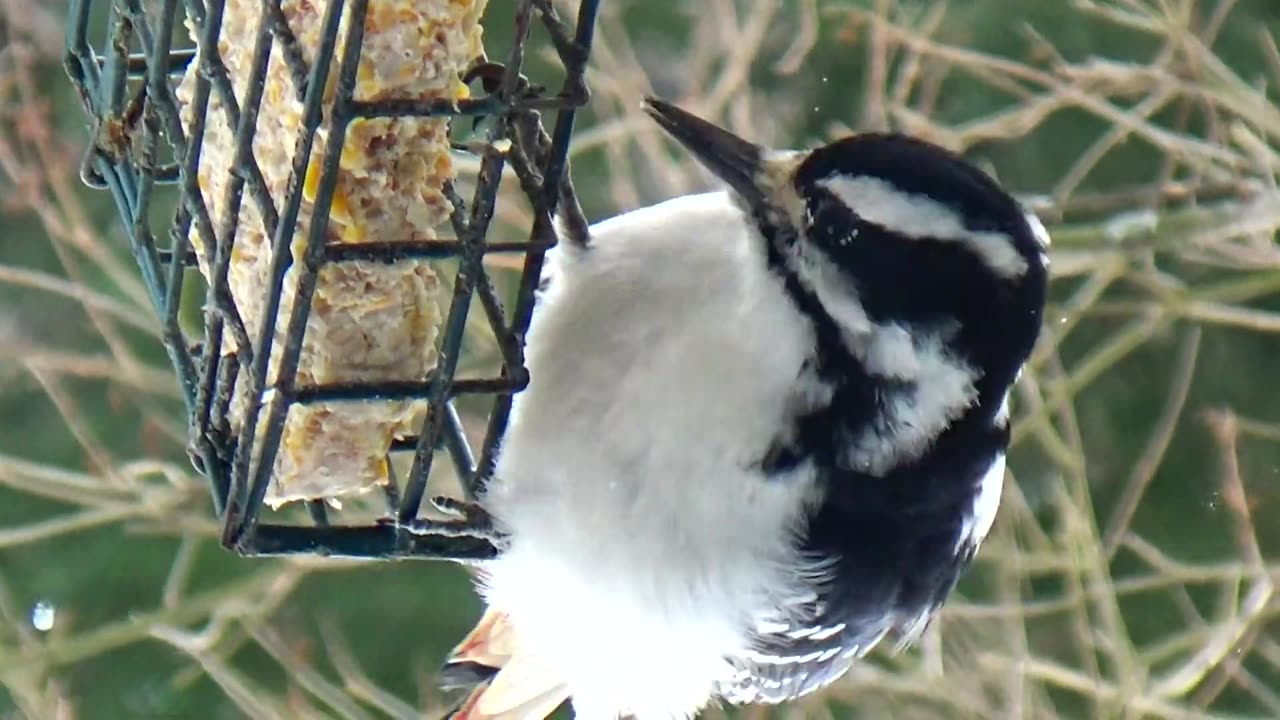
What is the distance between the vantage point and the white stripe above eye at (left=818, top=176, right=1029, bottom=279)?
1.50 metres

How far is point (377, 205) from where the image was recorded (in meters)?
1.39

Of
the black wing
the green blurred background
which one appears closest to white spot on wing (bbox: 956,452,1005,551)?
the black wing

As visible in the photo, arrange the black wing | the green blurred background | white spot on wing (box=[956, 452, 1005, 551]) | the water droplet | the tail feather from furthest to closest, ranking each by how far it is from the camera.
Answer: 1. the green blurred background
2. the water droplet
3. the tail feather
4. white spot on wing (box=[956, 452, 1005, 551])
5. the black wing

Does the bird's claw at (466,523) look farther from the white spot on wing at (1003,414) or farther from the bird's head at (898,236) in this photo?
the white spot on wing at (1003,414)

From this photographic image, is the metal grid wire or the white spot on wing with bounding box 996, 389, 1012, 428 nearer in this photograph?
the metal grid wire

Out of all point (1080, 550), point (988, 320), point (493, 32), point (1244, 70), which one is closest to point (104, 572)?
point (493, 32)

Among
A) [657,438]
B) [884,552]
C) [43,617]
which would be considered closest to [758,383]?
[657,438]

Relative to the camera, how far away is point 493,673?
223 centimetres

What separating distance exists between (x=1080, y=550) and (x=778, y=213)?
5.84ft

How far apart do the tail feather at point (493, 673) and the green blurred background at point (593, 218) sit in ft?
3.27

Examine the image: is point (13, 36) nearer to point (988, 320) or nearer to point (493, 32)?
point (493, 32)

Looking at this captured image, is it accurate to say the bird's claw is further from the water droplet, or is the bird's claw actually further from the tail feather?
the water droplet

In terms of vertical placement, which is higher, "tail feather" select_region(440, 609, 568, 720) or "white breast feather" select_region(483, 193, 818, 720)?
"white breast feather" select_region(483, 193, 818, 720)

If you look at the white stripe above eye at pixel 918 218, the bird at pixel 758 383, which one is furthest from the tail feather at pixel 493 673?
the white stripe above eye at pixel 918 218
